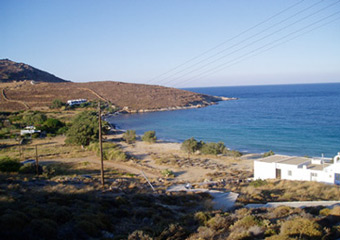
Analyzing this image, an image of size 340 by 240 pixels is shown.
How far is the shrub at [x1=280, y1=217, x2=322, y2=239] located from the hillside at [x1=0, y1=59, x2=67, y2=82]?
124658mm

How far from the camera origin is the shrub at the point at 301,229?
719 centimetres

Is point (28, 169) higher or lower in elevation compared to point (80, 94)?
lower

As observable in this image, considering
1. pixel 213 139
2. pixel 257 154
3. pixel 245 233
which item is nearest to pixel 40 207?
pixel 245 233

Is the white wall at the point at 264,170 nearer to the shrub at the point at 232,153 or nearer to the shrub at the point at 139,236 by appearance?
the shrub at the point at 232,153

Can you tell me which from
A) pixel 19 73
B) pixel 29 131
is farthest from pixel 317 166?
pixel 19 73

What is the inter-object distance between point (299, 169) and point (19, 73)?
132 m

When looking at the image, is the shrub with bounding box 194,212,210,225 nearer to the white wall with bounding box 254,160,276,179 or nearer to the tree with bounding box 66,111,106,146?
the white wall with bounding box 254,160,276,179

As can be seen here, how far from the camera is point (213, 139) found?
46594 mm

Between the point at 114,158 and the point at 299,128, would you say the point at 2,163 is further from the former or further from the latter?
the point at 299,128

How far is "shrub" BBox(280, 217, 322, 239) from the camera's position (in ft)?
23.6

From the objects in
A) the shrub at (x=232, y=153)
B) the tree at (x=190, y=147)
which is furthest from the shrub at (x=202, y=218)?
the tree at (x=190, y=147)

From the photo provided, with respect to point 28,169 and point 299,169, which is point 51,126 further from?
point 299,169

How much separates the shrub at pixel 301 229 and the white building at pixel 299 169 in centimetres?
1280

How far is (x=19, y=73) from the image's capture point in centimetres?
12288
